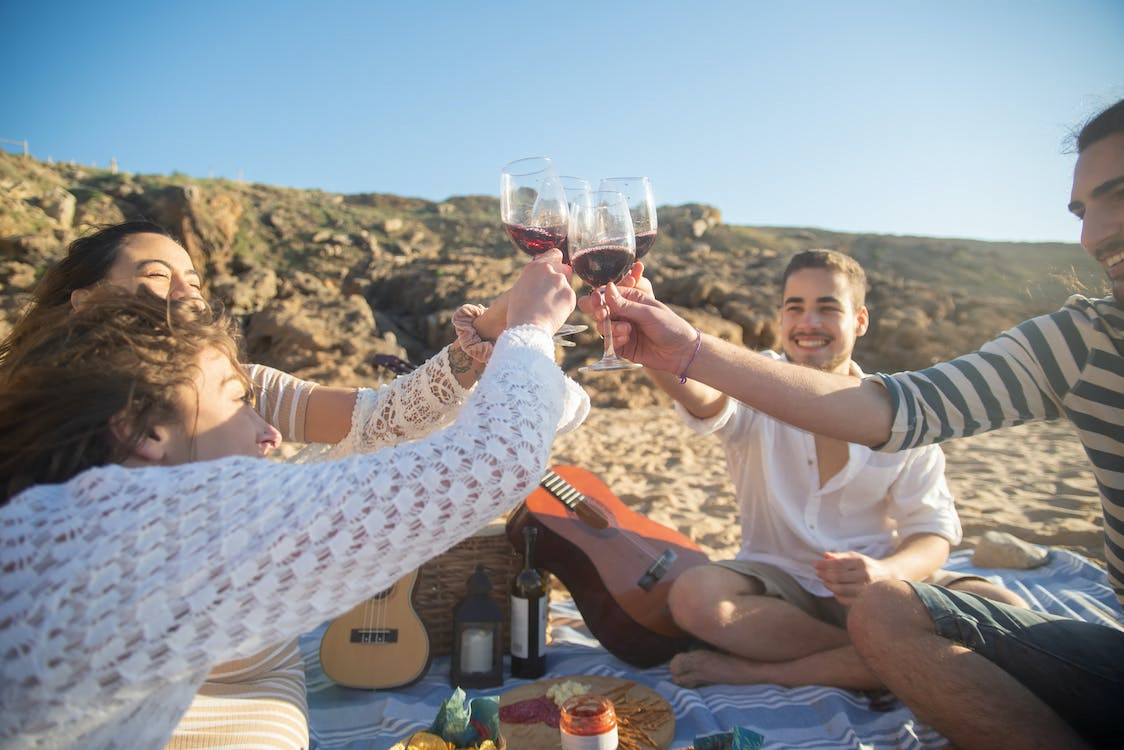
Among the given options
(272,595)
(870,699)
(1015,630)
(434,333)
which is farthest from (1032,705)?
(434,333)

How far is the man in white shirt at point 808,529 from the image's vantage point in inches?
105

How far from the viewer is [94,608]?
40.4 inches

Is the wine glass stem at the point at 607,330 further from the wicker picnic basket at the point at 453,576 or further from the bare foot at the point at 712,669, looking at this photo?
the bare foot at the point at 712,669

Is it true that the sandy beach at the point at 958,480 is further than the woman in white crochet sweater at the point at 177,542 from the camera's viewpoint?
Yes

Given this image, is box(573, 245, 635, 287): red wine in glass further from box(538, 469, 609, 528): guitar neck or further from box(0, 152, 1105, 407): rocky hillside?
box(0, 152, 1105, 407): rocky hillside

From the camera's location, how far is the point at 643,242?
7.64 feet

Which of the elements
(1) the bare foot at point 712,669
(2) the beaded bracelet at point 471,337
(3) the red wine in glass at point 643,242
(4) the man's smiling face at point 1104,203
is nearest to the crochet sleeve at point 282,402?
(2) the beaded bracelet at point 471,337

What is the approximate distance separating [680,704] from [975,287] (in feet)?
85.6

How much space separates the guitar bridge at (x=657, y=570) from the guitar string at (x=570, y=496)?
0.16ft

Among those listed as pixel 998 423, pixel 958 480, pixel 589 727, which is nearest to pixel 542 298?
pixel 589 727

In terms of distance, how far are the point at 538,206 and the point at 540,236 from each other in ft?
0.31

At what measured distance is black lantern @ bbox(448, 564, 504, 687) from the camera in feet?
Answer: 9.10

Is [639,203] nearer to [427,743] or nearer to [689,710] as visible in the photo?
[427,743]

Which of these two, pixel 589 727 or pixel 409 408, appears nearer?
pixel 589 727
